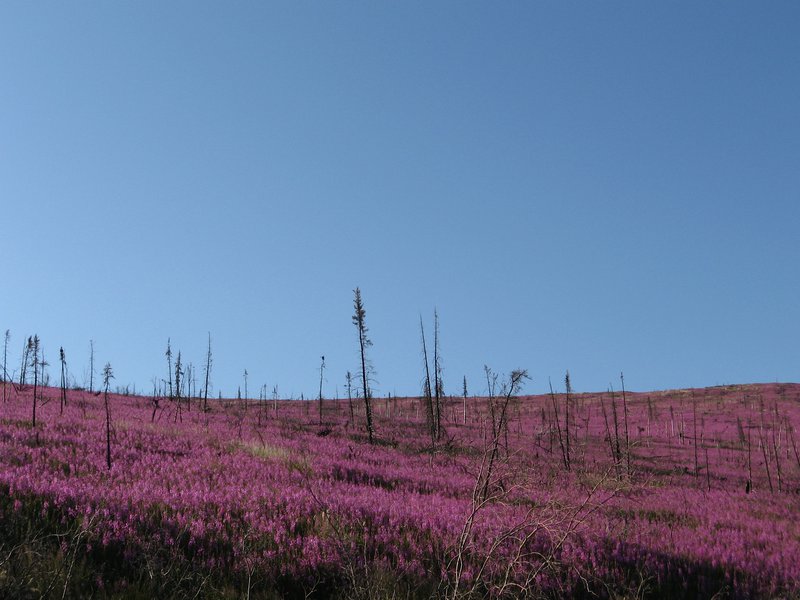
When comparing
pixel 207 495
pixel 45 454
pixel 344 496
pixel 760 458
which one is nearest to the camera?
pixel 207 495

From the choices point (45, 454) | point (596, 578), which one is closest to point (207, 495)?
point (45, 454)

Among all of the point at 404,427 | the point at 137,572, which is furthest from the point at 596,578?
the point at 404,427

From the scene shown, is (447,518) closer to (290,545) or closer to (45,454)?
(290,545)

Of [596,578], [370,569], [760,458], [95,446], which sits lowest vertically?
[760,458]

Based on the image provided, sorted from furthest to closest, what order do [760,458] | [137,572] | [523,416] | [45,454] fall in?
[523,416] < [760,458] < [45,454] < [137,572]

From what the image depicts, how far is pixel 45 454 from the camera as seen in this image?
1034cm

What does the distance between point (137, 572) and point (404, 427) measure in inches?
1313

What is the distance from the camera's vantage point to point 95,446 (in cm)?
1153

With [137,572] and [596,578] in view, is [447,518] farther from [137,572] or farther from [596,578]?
[137,572]

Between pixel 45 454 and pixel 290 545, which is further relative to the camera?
pixel 45 454

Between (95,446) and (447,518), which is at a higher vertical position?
(95,446)

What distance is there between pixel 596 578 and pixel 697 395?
67291 millimetres

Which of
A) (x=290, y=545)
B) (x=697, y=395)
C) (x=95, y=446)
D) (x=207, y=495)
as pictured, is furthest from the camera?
(x=697, y=395)

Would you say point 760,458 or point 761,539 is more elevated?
point 761,539
